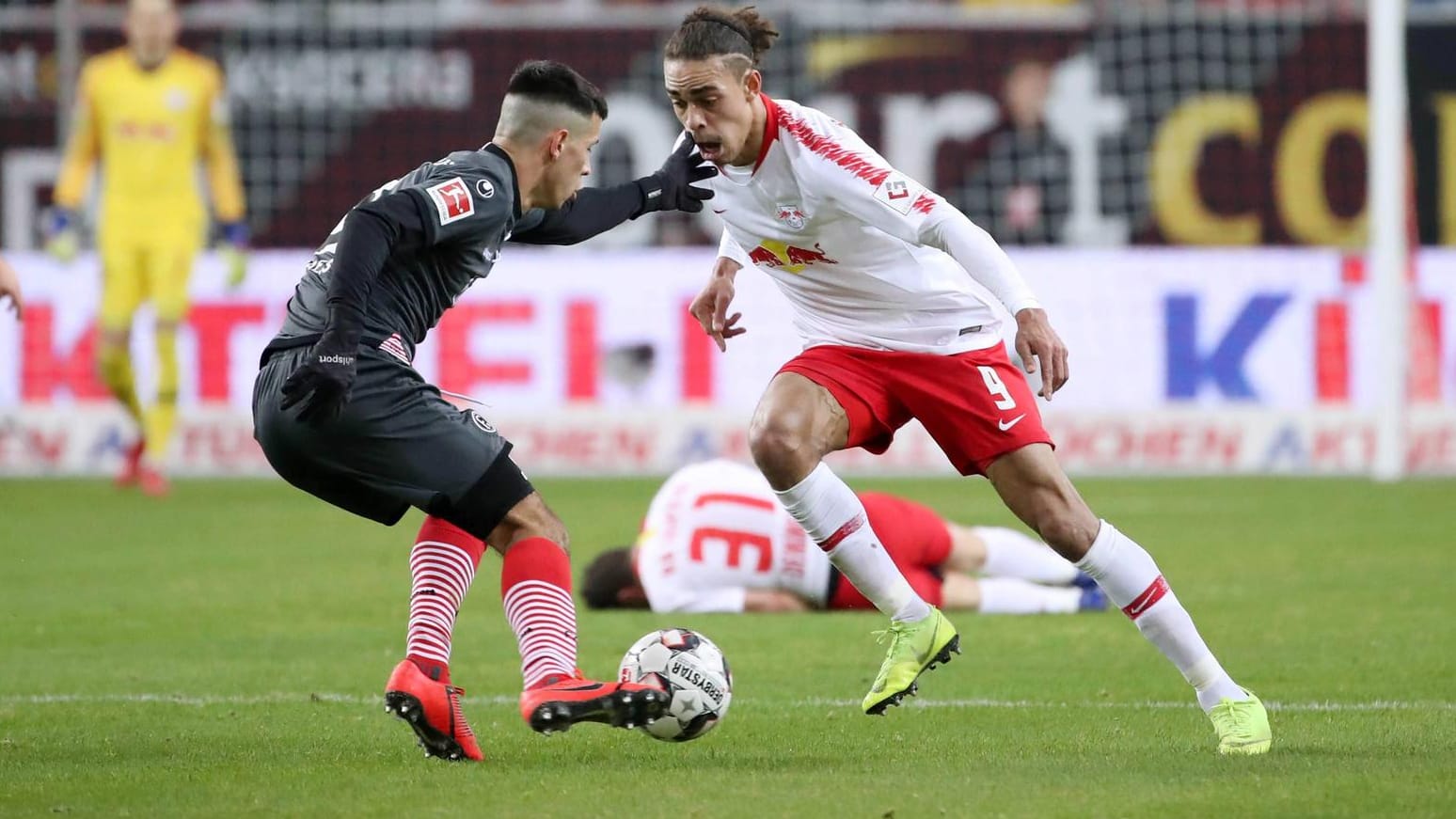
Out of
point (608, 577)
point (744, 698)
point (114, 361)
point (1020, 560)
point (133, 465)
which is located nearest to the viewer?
point (744, 698)

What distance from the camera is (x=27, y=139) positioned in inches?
771

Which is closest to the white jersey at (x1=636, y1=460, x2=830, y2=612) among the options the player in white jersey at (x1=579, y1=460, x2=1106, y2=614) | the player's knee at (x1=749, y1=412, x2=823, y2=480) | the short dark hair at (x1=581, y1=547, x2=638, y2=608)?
the player in white jersey at (x1=579, y1=460, x2=1106, y2=614)

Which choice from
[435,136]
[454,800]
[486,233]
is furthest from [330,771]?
[435,136]

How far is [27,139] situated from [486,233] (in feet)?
50.3

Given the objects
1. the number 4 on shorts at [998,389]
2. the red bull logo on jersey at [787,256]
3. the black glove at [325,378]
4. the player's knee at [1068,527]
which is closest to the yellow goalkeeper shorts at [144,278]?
the red bull logo on jersey at [787,256]

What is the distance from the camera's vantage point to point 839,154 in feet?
19.4

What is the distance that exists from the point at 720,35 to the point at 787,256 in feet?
2.15

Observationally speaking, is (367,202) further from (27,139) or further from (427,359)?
(27,139)

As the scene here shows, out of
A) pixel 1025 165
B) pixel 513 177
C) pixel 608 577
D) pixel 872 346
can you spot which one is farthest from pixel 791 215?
pixel 1025 165

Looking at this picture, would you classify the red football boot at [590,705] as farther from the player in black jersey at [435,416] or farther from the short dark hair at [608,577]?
the short dark hair at [608,577]

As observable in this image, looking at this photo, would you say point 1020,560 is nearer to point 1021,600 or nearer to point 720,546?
point 1021,600

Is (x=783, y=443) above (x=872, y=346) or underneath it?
underneath

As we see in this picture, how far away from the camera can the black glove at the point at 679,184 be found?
6.23 m

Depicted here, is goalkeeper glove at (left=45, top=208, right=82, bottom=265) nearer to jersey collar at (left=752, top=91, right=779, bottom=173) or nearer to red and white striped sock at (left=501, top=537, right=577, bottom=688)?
jersey collar at (left=752, top=91, right=779, bottom=173)
